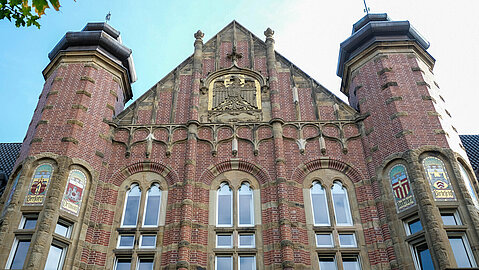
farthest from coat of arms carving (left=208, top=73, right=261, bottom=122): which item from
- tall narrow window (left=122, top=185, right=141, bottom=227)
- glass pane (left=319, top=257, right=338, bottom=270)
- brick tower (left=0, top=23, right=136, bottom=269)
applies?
glass pane (left=319, top=257, right=338, bottom=270)

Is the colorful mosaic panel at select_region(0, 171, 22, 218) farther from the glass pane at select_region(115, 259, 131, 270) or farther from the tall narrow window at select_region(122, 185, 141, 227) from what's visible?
the glass pane at select_region(115, 259, 131, 270)

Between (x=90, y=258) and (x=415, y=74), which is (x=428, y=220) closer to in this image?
(x=415, y=74)

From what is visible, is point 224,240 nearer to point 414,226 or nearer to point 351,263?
point 351,263

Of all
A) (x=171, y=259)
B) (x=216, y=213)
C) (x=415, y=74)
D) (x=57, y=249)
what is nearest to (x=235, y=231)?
(x=216, y=213)

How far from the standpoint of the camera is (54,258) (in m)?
14.1

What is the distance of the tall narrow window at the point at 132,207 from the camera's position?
16.0 m

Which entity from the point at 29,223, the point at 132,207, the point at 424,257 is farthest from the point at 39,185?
the point at 424,257

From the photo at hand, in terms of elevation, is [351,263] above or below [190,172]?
below

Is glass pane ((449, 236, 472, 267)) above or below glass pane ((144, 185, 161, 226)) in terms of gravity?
below

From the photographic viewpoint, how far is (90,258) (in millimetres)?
14656

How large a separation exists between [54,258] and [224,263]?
4898 mm

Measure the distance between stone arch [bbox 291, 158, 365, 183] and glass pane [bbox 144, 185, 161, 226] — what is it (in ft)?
15.1

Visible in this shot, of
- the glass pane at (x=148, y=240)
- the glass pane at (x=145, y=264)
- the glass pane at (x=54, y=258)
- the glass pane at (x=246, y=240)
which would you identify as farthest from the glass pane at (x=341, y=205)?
the glass pane at (x=54, y=258)

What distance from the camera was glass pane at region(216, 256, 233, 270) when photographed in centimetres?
1466
